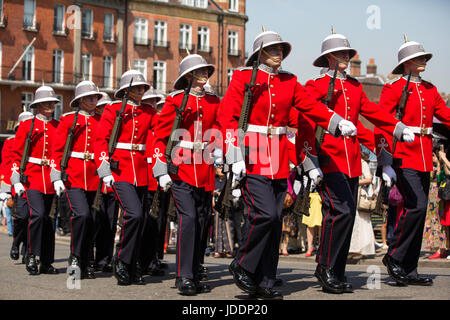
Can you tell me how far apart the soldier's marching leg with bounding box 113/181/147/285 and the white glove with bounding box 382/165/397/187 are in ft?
9.88

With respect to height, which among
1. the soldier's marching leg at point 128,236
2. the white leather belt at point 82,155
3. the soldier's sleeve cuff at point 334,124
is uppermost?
the soldier's sleeve cuff at point 334,124

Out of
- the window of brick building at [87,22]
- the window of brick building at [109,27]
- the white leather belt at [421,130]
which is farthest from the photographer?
the window of brick building at [109,27]

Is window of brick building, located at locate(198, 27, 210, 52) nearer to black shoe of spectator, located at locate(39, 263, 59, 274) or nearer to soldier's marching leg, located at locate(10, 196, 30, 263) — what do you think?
soldier's marching leg, located at locate(10, 196, 30, 263)

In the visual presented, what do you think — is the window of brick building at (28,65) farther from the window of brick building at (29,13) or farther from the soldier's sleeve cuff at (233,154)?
the soldier's sleeve cuff at (233,154)

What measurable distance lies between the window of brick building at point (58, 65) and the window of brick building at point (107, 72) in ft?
10.3

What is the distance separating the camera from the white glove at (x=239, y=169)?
816 centimetres

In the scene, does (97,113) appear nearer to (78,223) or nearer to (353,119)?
(78,223)

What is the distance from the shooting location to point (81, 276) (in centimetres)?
1099

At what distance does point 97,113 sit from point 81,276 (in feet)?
9.35

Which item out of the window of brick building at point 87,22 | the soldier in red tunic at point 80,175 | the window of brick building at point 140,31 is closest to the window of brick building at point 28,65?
the window of brick building at point 87,22

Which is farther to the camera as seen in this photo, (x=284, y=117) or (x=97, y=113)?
(x=97, y=113)

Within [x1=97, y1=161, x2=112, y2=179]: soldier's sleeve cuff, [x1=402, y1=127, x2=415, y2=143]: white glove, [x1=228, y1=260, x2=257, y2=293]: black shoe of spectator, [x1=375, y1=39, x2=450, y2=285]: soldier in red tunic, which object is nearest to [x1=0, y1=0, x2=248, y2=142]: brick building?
[x1=97, y1=161, x2=112, y2=179]: soldier's sleeve cuff

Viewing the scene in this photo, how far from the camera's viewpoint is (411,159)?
9.41 metres
